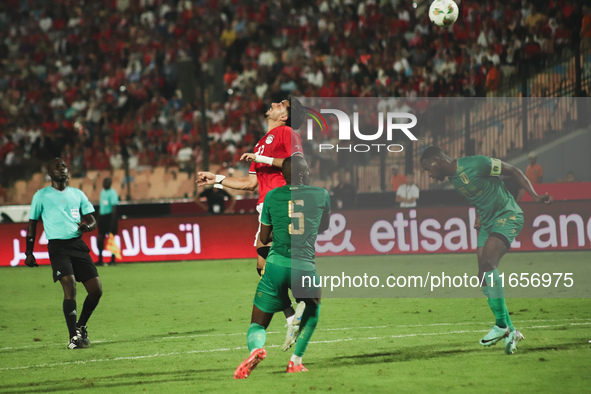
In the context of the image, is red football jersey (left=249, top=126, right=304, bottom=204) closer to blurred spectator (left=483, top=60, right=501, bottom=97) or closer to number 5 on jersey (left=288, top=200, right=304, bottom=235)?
number 5 on jersey (left=288, top=200, right=304, bottom=235)

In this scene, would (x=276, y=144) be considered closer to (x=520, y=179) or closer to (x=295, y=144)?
(x=295, y=144)

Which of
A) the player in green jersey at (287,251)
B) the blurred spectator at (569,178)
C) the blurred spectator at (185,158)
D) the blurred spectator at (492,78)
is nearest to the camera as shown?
the player in green jersey at (287,251)

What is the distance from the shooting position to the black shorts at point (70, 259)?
379 inches

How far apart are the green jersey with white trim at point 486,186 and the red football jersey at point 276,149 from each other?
5.79 ft

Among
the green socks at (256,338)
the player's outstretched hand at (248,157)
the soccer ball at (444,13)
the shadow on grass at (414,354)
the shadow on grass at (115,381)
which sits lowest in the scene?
the shadow on grass at (414,354)

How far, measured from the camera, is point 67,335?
10.5m

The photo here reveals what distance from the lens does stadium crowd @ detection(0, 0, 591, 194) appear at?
23.0 m

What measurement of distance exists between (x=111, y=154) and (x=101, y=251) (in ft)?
20.9

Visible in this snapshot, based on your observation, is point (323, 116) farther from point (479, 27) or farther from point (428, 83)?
point (479, 27)

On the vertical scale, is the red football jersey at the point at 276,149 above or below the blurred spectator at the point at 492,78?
below

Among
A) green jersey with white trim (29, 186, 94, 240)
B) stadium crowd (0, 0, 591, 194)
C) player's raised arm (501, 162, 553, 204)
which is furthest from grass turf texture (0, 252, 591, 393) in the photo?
stadium crowd (0, 0, 591, 194)

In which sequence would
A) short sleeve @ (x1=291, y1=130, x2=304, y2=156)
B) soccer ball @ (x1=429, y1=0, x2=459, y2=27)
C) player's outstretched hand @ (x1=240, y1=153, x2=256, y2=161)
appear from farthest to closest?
1. soccer ball @ (x1=429, y1=0, x2=459, y2=27)
2. short sleeve @ (x1=291, y1=130, x2=304, y2=156)
3. player's outstretched hand @ (x1=240, y1=153, x2=256, y2=161)

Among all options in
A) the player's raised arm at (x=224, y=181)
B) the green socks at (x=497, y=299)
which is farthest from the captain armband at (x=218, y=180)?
the green socks at (x=497, y=299)

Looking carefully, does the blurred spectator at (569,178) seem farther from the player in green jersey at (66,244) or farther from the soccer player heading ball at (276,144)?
the player in green jersey at (66,244)
